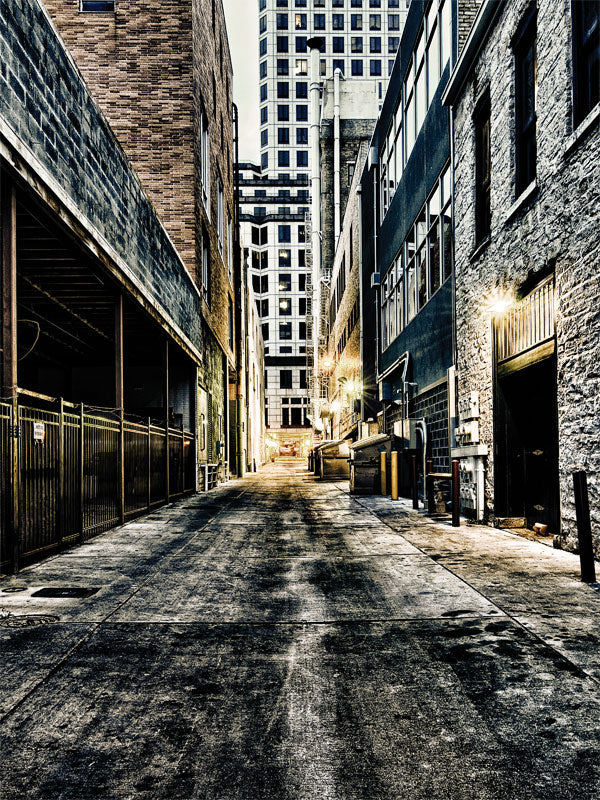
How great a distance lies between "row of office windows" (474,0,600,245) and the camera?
7809 mm

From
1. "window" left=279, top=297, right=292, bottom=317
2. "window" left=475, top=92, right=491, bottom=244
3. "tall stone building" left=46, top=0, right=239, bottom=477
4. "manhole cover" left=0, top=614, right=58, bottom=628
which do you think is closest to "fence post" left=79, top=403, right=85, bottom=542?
"manhole cover" left=0, top=614, right=58, bottom=628

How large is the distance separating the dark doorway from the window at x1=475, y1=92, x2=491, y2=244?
3166mm

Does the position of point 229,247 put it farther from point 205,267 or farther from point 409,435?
point 409,435

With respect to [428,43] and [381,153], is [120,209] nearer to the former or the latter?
[428,43]

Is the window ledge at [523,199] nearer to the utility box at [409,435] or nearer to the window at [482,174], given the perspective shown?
the window at [482,174]

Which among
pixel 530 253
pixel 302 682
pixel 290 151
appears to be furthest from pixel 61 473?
pixel 290 151

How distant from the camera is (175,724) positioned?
321 centimetres

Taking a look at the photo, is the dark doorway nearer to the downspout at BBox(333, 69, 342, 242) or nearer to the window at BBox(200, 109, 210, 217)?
the window at BBox(200, 109, 210, 217)

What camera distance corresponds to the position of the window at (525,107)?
9.96 metres

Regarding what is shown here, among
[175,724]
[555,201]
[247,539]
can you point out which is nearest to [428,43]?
[555,201]

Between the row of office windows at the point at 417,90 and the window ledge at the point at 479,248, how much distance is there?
5.28 metres

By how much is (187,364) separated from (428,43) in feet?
36.3

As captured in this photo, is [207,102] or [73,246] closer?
[73,246]

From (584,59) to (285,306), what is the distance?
3453 inches
